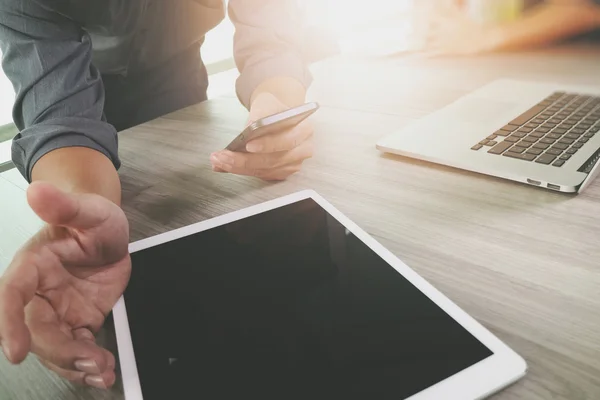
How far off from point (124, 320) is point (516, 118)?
0.59 metres

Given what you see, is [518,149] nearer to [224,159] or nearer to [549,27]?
[224,159]

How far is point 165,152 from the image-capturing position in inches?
33.5

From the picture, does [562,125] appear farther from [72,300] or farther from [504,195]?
[72,300]

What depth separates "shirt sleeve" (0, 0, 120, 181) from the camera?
2.37 ft

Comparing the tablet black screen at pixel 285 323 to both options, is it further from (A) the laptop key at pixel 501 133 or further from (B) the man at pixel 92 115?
(A) the laptop key at pixel 501 133

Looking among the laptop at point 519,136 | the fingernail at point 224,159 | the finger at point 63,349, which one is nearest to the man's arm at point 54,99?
the fingernail at point 224,159

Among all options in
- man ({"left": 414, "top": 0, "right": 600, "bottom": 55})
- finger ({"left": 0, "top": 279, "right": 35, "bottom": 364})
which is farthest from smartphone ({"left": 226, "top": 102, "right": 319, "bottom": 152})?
man ({"left": 414, "top": 0, "right": 600, "bottom": 55})

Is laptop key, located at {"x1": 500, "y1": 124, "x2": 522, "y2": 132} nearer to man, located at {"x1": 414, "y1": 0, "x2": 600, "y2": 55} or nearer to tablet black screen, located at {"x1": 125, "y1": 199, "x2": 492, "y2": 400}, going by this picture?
tablet black screen, located at {"x1": 125, "y1": 199, "x2": 492, "y2": 400}

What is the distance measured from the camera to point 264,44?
3.41 ft

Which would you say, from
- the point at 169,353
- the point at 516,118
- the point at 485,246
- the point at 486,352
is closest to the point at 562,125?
the point at 516,118

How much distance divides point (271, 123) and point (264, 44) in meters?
0.48

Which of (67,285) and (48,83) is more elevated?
(48,83)

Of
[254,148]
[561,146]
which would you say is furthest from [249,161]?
[561,146]

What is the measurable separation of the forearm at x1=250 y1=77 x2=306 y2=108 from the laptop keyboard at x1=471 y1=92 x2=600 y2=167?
380mm
